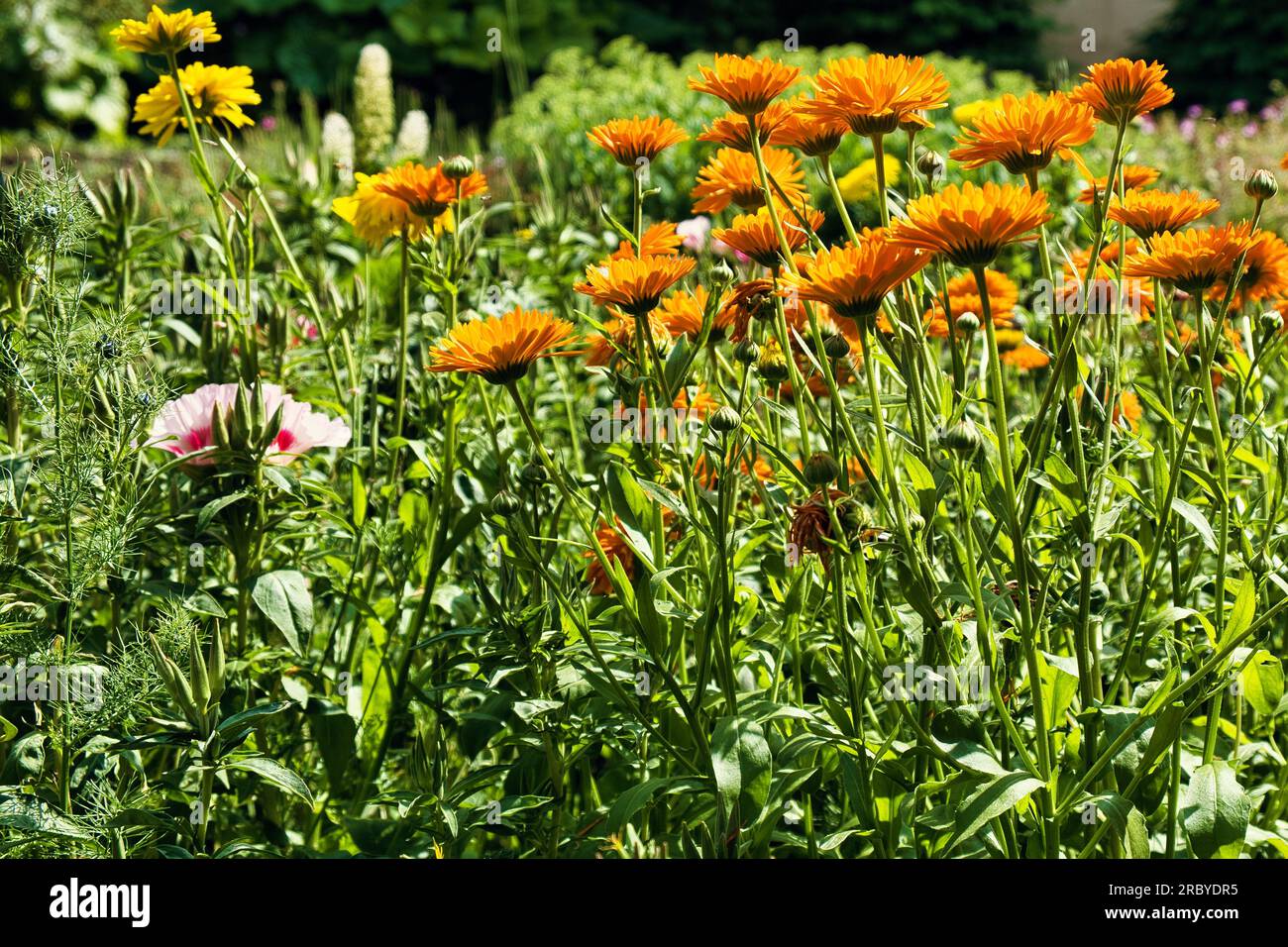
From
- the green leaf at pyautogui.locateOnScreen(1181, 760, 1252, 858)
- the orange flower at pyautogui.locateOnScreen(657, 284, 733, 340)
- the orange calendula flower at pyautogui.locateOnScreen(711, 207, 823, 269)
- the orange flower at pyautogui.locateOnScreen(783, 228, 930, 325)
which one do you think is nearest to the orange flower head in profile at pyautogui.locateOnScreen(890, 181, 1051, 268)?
the orange flower at pyautogui.locateOnScreen(783, 228, 930, 325)

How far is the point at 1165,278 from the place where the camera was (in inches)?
53.4

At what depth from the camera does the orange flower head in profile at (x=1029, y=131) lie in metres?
1.21

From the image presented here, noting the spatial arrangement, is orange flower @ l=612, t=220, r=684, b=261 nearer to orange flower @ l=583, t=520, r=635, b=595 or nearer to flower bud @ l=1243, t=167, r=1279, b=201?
orange flower @ l=583, t=520, r=635, b=595

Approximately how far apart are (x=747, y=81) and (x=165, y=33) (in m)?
0.89

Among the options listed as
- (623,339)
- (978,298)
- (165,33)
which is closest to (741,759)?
(623,339)

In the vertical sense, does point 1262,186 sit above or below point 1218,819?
above

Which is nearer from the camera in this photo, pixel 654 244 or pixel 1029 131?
pixel 1029 131

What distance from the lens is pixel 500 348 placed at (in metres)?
1.27

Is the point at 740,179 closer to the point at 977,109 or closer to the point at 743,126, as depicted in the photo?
the point at 743,126

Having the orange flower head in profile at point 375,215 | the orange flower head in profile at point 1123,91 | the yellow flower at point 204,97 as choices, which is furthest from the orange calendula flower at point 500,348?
the yellow flower at point 204,97

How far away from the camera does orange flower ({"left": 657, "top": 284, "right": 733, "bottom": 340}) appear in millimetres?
1494

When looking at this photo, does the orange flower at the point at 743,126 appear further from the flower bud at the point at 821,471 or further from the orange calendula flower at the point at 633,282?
the flower bud at the point at 821,471

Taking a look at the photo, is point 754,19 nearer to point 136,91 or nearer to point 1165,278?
point 136,91
